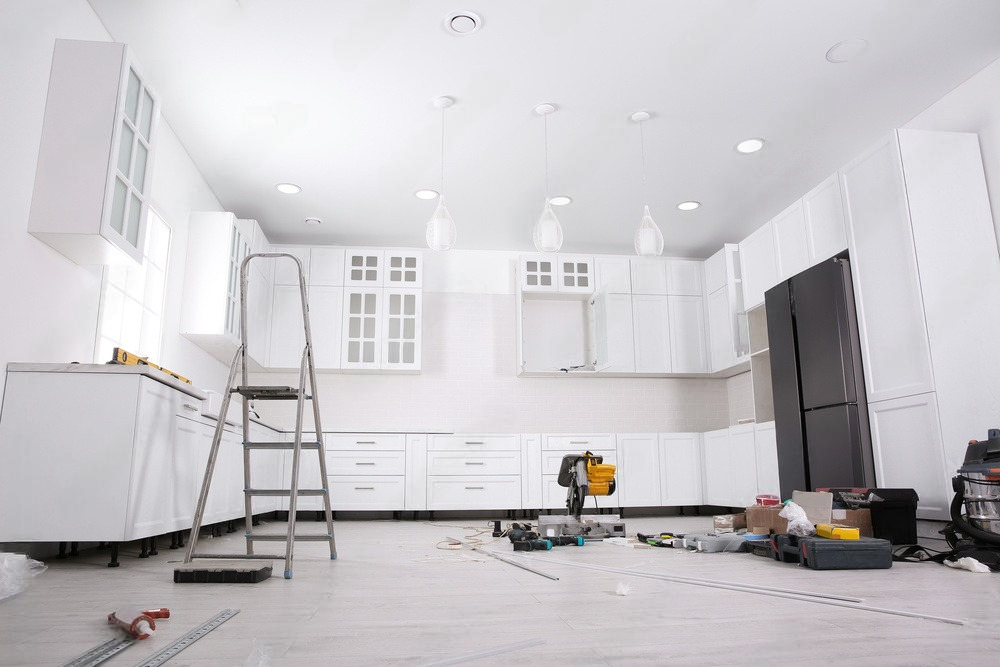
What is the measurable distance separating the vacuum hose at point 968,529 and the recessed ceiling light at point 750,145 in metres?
2.91

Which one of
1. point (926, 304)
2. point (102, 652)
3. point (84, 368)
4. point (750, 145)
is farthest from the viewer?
point (750, 145)

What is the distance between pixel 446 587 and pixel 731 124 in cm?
378

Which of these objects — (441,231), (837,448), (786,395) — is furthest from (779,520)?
(441,231)

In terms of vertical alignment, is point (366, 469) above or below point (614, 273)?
below

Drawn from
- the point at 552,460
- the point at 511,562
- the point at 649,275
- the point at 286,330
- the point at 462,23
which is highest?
the point at 462,23

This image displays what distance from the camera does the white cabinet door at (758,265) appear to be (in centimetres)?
507

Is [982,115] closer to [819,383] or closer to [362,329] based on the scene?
[819,383]

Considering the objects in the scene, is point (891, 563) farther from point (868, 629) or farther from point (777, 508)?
point (868, 629)

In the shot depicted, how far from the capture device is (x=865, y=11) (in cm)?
352

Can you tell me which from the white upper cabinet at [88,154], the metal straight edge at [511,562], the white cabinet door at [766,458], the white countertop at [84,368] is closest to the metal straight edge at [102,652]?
the metal straight edge at [511,562]

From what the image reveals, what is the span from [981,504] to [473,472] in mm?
4298

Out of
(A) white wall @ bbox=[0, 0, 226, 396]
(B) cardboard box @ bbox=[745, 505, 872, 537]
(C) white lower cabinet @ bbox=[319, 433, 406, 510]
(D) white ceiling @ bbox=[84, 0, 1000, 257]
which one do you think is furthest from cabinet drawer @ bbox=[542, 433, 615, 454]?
(A) white wall @ bbox=[0, 0, 226, 396]

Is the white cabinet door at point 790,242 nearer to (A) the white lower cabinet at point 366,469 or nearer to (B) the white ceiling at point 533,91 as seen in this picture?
(B) the white ceiling at point 533,91

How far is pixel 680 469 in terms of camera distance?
6629 millimetres
